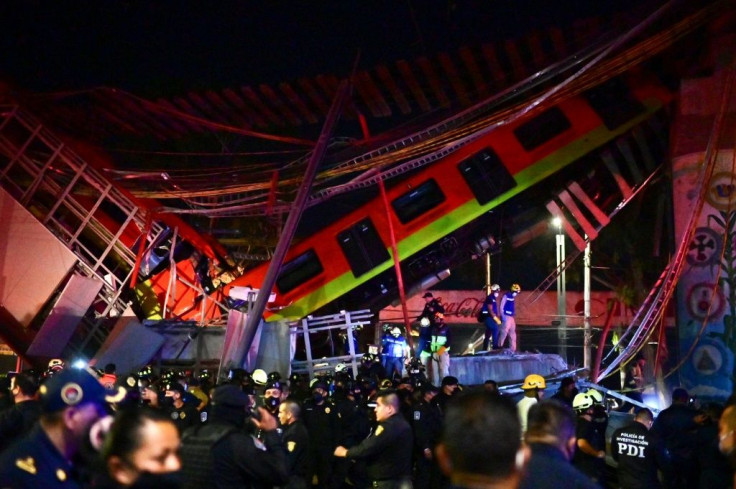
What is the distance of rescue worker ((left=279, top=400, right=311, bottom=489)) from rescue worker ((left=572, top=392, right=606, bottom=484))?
2937mm

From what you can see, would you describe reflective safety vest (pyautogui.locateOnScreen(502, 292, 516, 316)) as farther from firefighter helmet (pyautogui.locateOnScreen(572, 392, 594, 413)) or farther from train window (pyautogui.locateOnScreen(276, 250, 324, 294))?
firefighter helmet (pyautogui.locateOnScreen(572, 392, 594, 413))

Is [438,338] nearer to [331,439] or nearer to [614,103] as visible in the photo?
[614,103]

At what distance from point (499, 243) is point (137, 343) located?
Answer: 1008 centimetres

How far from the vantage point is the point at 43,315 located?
798 inches

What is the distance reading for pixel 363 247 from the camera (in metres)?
21.7

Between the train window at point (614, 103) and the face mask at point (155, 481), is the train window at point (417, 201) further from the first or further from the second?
the face mask at point (155, 481)

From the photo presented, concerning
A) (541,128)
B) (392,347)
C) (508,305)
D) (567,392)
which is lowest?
(567,392)

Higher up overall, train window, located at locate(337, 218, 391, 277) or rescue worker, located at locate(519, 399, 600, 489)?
train window, located at locate(337, 218, 391, 277)

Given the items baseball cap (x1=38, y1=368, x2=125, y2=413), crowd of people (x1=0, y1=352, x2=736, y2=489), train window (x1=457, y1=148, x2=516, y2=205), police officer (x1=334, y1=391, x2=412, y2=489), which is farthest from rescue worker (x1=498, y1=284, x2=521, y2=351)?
baseball cap (x1=38, y1=368, x2=125, y2=413)

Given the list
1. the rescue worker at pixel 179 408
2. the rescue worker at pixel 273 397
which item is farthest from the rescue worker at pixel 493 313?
the rescue worker at pixel 179 408

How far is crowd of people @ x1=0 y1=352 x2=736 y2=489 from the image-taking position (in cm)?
333

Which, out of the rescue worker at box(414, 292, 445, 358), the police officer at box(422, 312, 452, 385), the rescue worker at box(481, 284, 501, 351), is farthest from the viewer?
the rescue worker at box(481, 284, 501, 351)

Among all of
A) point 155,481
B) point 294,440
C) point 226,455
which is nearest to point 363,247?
point 294,440

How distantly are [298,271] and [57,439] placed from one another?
18.0m
